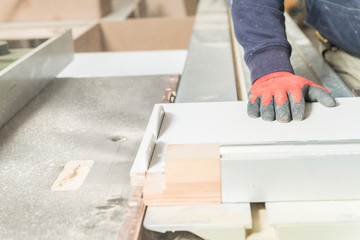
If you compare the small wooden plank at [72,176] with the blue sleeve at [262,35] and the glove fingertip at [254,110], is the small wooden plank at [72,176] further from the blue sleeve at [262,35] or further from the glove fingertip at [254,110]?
the blue sleeve at [262,35]

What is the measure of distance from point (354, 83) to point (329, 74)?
11.7 inches

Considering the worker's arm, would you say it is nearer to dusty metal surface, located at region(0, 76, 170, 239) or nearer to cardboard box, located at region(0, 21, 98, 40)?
dusty metal surface, located at region(0, 76, 170, 239)

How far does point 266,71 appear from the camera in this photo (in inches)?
43.9

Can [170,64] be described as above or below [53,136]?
below

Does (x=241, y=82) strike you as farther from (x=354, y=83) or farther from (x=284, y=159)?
(x=284, y=159)

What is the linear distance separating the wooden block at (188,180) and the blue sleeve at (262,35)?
16.0 inches

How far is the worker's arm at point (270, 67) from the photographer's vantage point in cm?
99

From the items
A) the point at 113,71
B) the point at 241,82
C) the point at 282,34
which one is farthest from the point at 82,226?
the point at 113,71

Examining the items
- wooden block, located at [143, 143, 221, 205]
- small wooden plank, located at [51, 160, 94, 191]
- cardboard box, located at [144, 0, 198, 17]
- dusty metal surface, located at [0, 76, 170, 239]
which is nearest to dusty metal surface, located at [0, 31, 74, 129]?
dusty metal surface, located at [0, 76, 170, 239]

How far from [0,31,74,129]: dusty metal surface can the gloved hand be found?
0.75m

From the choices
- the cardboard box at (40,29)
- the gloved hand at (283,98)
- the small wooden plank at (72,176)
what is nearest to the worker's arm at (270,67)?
the gloved hand at (283,98)

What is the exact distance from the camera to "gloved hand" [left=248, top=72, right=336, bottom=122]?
0.98m

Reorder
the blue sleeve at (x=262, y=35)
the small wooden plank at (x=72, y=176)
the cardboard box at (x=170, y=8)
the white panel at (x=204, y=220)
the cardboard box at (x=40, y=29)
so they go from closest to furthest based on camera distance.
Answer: the white panel at (x=204, y=220) → the small wooden plank at (x=72, y=176) → the blue sleeve at (x=262, y=35) → the cardboard box at (x=40, y=29) → the cardboard box at (x=170, y=8)

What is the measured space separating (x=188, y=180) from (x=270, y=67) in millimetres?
475
